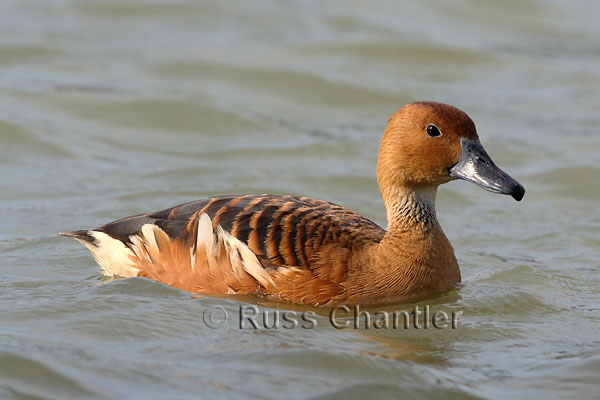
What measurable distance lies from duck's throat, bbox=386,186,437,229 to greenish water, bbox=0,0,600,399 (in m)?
0.77

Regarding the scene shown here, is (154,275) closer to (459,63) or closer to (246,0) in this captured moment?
(459,63)

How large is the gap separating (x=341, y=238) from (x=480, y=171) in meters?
1.27

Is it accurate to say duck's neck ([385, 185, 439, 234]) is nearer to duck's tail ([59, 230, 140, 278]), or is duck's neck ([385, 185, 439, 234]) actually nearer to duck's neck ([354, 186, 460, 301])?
duck's neck ([354, 186, 460, 301])

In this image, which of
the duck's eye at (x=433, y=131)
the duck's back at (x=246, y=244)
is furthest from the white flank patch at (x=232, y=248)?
the duck's eye at (x=433, y=131)

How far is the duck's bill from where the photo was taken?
8.09 metres

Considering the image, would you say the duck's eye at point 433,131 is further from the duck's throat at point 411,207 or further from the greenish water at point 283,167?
the greenish water at point 283,167

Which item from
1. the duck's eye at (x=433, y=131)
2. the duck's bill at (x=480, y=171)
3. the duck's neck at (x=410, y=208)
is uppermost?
the duck's eye at (x=433, y=131)

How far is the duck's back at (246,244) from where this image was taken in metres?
7.89

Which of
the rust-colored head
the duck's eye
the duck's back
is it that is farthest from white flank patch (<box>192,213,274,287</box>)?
the duck's eye

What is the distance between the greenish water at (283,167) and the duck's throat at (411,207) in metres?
0.77

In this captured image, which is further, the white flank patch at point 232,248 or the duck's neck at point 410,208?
the duck's neck at point 410,208

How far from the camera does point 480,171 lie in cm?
810

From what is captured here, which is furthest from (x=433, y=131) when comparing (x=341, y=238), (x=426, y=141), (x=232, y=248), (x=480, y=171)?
(x=232, y=248)

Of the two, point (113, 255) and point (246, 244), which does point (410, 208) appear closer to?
point (246, 244)
